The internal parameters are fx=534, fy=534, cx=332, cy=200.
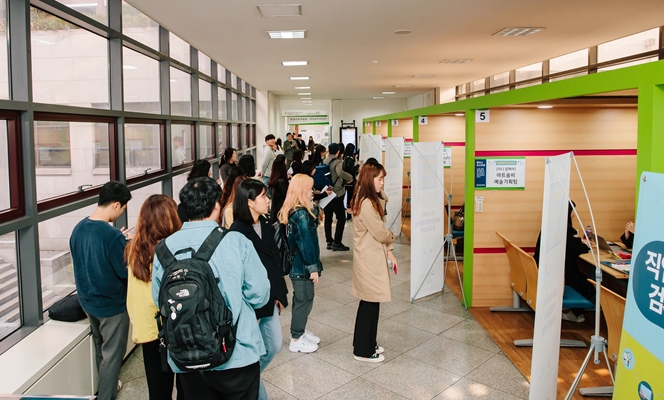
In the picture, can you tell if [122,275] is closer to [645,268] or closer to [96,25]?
[96,25]

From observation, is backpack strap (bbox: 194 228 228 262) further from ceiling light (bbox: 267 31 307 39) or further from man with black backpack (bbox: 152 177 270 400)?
ceiling light (bbox: 267 31 307 39)

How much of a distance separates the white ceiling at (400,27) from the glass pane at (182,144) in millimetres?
1232

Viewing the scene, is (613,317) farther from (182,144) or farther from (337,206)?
(182,144)

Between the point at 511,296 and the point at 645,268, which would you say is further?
the point at 511,296

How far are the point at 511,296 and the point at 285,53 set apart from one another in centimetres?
540

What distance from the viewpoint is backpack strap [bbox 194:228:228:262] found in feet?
7.09

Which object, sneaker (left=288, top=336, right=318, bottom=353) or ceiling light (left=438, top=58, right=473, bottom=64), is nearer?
sneaker (left=288, top=336, right=318, bottom=353)

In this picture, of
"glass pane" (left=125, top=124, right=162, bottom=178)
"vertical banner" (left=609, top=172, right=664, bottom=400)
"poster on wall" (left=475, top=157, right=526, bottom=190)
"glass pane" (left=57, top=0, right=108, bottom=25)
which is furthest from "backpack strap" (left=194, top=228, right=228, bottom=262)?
"poster on wall" (left=475, top=157, right=526, bottom=190)

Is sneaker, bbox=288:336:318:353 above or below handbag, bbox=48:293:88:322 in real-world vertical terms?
below

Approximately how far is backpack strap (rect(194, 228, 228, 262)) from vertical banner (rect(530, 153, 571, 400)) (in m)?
1.63

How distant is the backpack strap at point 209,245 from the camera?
2.16m

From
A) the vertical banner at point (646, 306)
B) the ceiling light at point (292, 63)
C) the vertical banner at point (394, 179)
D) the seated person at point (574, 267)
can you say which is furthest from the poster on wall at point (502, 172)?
the ceiling light at point (292, 63)

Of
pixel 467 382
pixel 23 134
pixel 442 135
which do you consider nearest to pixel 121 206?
pixel 23 134

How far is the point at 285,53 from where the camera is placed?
880cm
